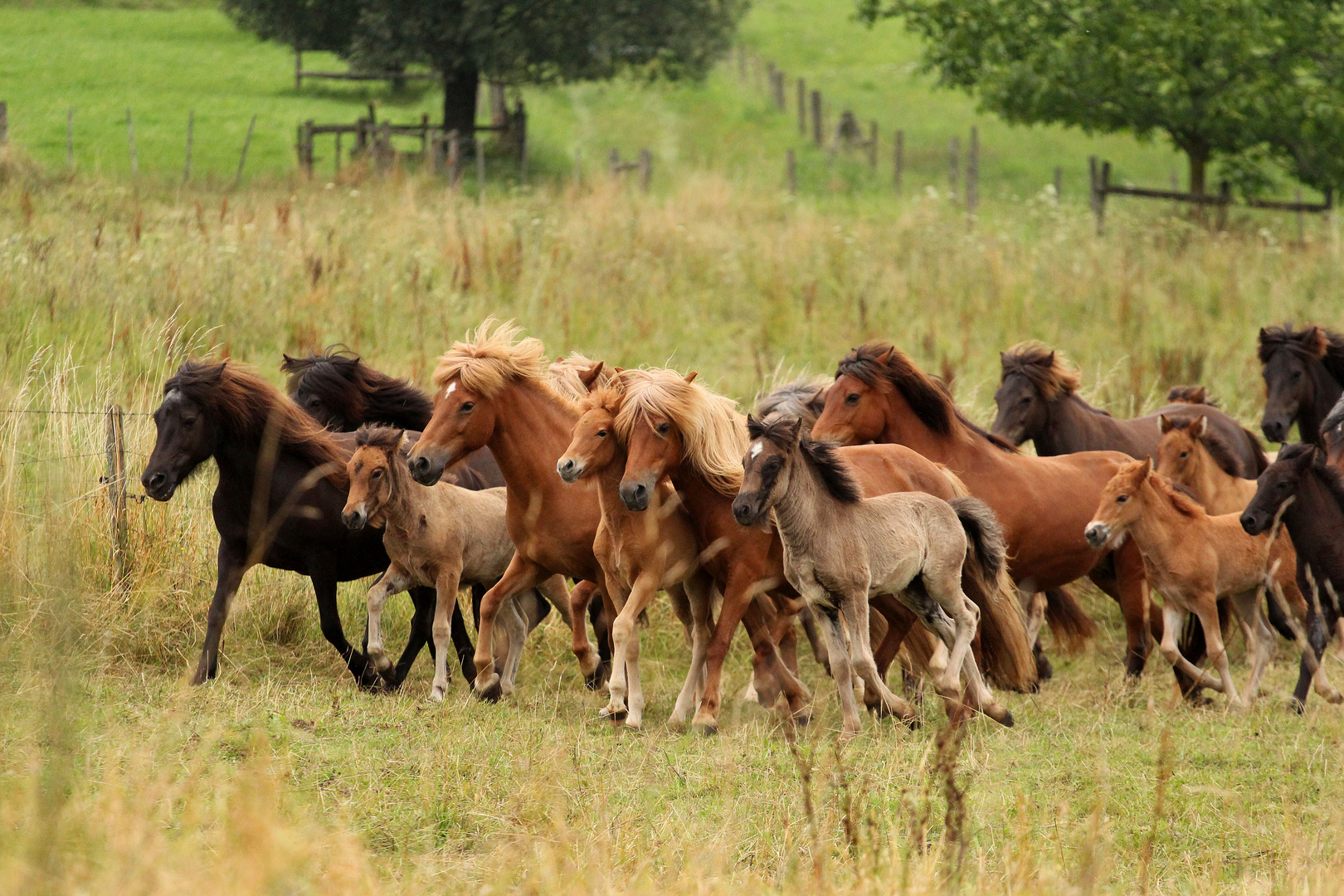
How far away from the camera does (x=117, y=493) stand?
26.7 feet

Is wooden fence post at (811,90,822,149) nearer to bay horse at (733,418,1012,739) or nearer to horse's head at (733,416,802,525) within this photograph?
bay horse at (733,418,1012,739)

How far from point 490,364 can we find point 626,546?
124 cm

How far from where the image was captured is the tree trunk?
27.9 meters

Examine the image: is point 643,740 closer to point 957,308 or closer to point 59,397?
Result: point 59,397

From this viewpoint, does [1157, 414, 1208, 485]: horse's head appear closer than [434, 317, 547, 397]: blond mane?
No

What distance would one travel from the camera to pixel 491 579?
782 cm

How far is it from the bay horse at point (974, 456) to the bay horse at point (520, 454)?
1.50 m

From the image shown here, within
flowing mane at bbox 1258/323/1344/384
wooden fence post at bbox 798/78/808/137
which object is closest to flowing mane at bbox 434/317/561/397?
flowing mane at bbox 1258/323/1344/384

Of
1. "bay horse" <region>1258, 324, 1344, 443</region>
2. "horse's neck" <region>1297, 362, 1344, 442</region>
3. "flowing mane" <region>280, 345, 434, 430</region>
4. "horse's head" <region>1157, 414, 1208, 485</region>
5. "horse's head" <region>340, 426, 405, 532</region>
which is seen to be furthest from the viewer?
"horse's neck" <region>1297, 362, 1344, 442</region>

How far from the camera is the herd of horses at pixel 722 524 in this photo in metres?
6.62

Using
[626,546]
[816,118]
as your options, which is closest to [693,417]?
[626,546]

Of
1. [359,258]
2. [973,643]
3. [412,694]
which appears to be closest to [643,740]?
[412,694]

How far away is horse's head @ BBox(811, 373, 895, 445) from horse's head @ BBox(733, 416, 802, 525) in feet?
6.10

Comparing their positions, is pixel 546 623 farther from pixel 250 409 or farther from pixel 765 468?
pixel 765 468
